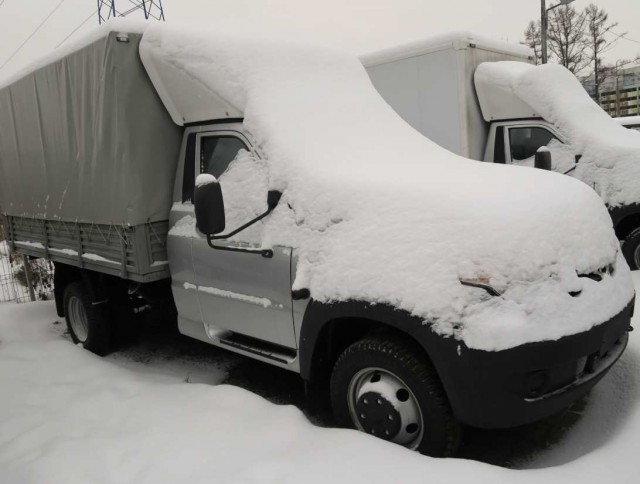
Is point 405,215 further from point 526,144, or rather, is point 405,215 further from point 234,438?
point 526,144

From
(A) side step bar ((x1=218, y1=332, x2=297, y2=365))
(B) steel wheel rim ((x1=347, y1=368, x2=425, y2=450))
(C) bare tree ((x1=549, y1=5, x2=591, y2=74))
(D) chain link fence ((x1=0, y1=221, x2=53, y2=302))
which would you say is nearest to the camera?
(B) steel wheel rim ((x1=347, y1=368, x2=425, y2=450))

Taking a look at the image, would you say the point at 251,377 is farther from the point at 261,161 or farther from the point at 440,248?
the point at 440,248

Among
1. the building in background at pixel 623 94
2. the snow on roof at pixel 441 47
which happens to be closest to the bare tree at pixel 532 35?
the building in background at pixel 623 94

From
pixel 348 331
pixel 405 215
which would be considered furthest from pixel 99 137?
pixel 405 215

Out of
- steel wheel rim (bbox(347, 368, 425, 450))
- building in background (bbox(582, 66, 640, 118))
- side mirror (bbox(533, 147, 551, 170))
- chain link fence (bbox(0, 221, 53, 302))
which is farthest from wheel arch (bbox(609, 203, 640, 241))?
building in background (bbox(582, 66, 640, 118))

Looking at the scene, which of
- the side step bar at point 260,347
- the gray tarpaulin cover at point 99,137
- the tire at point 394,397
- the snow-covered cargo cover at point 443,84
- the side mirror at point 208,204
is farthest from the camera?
the snow-covered cargo cover at point 443,84

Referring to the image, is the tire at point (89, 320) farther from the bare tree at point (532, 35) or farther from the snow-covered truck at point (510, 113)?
the bare tree at point (532, 35)

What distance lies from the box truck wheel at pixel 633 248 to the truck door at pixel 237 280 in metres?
4.74

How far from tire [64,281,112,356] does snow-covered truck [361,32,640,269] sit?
16.0ft

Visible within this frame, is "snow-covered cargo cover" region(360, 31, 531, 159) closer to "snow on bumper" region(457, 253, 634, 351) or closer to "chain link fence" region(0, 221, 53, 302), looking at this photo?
"snow on bumper" region(457, 253, 634, 351)

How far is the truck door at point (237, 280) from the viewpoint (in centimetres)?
340

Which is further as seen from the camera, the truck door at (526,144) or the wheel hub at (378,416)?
the truck door at (526,144)

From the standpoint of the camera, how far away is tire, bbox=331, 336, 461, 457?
8.78 ft

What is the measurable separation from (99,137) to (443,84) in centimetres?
469
